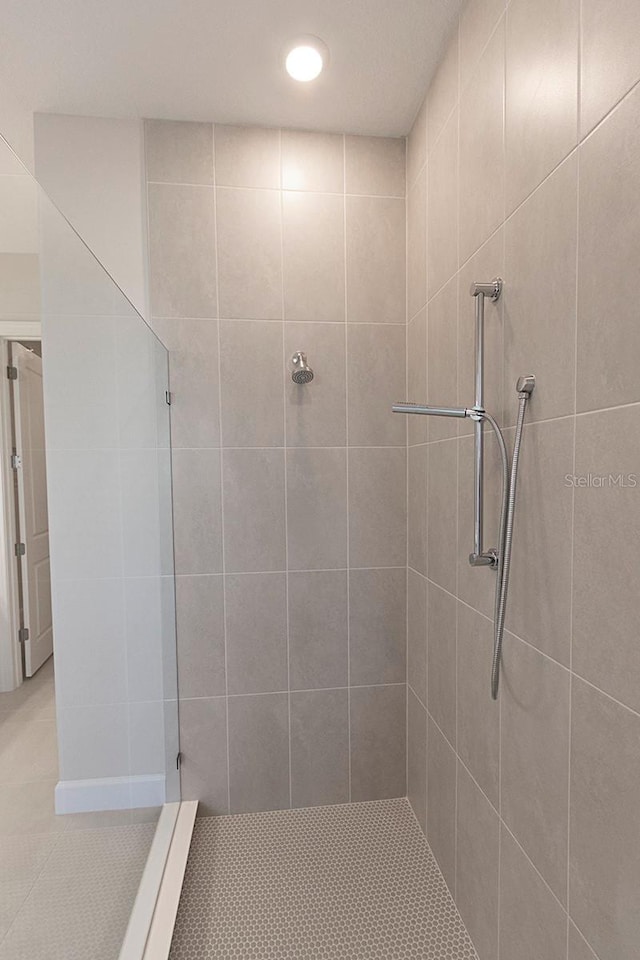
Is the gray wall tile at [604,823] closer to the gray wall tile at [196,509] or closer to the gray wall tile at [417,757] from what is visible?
the gray wall tile at [417,757]

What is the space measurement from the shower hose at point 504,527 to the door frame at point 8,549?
92 cm

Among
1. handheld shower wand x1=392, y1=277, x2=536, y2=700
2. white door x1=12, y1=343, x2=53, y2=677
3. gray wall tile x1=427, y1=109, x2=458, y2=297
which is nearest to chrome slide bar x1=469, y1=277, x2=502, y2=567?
handheld shower wand x1=392, y1=277, x2=536, y2=700

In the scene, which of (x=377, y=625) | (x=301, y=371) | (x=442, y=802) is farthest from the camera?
(x=377, y=625)

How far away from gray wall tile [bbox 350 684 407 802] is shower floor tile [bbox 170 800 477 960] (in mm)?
80

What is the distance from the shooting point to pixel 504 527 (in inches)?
43.1

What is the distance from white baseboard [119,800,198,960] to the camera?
1268 mm

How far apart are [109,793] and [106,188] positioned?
6.29 feet

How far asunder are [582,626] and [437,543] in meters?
0.75

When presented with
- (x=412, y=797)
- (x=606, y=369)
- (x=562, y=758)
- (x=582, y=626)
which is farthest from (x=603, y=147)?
(x=412, y=797)

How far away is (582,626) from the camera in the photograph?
88 cm

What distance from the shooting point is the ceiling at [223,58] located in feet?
4.47

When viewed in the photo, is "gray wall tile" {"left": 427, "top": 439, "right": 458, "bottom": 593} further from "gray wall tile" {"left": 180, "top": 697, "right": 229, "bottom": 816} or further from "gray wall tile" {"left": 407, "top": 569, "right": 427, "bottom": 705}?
"gray wall tile" {"left": 180, "top": 697, "right": 229, "bottom": 816}

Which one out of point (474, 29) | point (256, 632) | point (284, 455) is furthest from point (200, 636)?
point (474, 29)

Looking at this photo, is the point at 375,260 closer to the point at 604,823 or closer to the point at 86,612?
the point at 86,612
